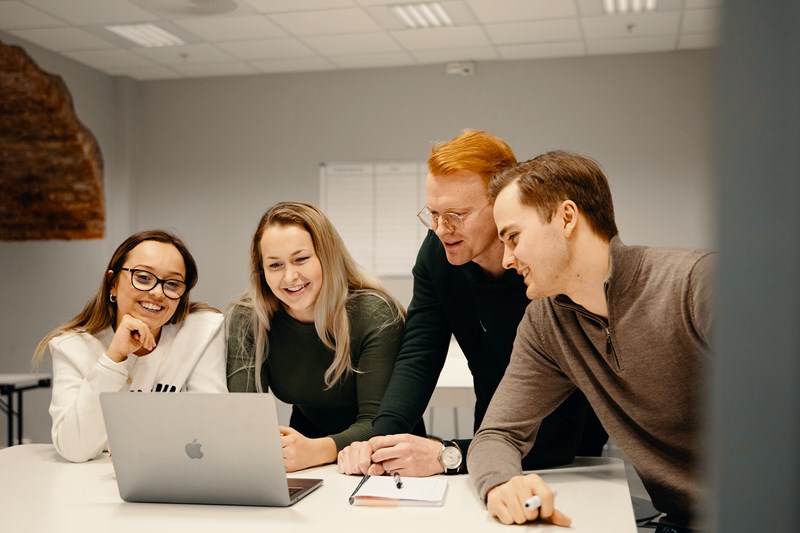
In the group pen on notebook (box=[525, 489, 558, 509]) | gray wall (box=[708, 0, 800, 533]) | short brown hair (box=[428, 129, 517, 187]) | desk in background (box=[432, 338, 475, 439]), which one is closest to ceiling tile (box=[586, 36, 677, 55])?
desk in background (box=[432, 338, 475, 439])

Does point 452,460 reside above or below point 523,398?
below

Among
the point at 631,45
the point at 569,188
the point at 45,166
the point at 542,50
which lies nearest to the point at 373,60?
the point at 542,50

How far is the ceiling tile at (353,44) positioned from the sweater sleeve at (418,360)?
3489 mm

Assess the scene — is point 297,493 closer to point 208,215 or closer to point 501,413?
point 501,413

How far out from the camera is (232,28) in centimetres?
510

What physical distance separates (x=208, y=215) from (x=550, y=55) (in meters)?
2.98

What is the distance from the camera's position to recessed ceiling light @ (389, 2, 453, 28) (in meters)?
4.66

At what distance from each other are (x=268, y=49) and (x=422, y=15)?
1.32 metres

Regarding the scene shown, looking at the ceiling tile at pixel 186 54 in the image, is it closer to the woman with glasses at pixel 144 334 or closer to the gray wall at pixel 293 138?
the gray wall at pixel 293 138

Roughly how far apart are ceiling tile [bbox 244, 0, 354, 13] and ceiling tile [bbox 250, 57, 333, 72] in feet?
3.82

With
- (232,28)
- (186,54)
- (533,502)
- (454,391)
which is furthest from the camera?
(186,54)

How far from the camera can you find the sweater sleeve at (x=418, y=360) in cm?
191

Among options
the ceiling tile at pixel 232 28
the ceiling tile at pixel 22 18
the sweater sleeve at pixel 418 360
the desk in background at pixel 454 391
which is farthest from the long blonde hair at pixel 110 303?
the ceiling tile at pixel 22 18

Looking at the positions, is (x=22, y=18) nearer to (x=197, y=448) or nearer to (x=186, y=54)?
(x=186, y=54)
